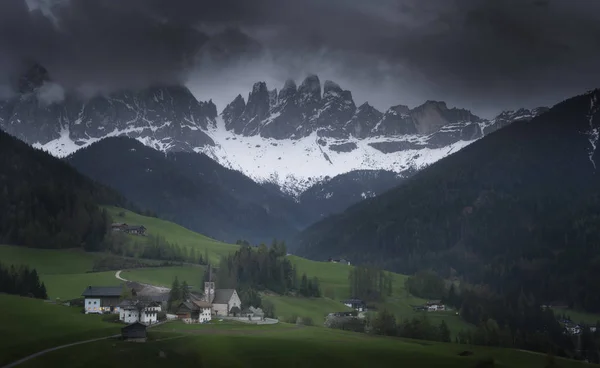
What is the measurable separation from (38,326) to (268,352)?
3512 centimetres

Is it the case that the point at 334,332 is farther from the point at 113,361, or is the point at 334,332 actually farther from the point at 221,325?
the point at 113,361

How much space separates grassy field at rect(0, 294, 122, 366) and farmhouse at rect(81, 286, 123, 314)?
127 inches

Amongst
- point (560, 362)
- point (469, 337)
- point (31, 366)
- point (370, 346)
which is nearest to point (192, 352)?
point (31, 366)

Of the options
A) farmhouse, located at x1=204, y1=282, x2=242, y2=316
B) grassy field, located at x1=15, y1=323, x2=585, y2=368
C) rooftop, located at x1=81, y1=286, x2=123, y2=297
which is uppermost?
rooftop, located at x1=81, y1=286, x2=123, y2=297

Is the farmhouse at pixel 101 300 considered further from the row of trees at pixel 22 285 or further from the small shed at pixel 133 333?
the small shed at pixel 133 333

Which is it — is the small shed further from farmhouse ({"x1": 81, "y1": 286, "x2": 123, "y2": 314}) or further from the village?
farmhouse ({"x1": 81, "y1": 286, "x2": 123, "y2": 314})

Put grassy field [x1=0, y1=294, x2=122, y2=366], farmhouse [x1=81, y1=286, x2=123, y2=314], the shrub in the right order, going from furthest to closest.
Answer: farmhouse [x1=81, y1=286, x2=123, y2=314], the shrub, grassy field [x1=0, y1=294, x2=122, y2=366]

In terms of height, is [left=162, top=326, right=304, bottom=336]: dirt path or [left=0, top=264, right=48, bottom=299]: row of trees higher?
[left=0, top=264, right=48, bottom=299]: row of trees

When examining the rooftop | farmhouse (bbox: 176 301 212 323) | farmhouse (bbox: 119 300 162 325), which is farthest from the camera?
the rooftop

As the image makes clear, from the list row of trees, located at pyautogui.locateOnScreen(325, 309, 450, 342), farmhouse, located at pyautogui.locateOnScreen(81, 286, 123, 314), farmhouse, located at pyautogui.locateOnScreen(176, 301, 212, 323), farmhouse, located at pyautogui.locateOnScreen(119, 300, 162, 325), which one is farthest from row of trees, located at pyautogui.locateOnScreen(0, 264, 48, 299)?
row of trees, located at pyautogui.locateOnScreen(325, 309, 450, 342)

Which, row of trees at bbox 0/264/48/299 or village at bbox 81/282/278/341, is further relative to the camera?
row of trees at bbox 0/264/48/299

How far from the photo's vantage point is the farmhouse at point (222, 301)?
171 metres

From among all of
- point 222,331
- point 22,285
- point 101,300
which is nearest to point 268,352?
point 222,331

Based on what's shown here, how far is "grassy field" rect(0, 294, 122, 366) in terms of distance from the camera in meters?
108
